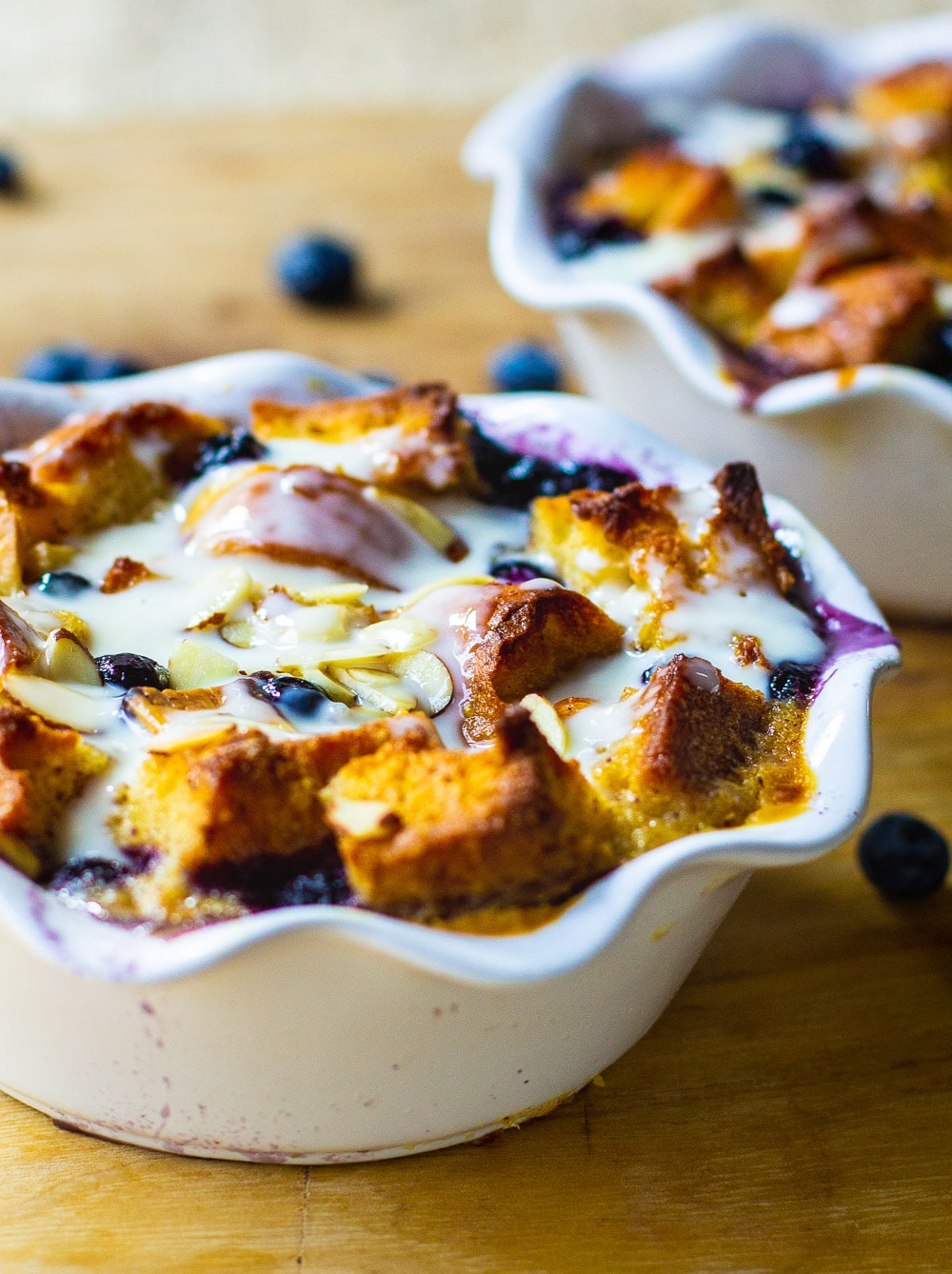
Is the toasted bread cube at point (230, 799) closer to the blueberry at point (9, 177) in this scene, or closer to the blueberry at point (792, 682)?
the blueberry at point (792, 682)

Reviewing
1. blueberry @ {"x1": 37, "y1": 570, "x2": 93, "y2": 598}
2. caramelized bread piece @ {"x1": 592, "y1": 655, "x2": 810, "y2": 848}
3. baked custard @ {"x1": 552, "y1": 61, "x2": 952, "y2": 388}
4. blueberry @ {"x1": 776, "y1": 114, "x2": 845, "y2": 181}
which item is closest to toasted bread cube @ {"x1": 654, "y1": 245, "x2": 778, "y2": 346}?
baked custard @ {"x1": 552, "y1": 61, "x2": 952, "y2": 388}

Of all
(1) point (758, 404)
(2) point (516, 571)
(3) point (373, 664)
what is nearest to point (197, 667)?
(3) point (373, 664)

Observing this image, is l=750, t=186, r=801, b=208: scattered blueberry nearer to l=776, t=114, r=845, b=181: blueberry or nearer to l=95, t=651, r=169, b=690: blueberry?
l=776, t=114, r=845, b=181: blueberry

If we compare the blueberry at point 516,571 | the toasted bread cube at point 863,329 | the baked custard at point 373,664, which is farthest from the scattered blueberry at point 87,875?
the toasted bread cube at point 863,329

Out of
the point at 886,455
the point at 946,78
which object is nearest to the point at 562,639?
the point at 886,455

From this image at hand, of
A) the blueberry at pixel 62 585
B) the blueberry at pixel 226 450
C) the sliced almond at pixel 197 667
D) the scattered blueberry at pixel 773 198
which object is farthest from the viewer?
the scattered blueberry at pixel 773 198

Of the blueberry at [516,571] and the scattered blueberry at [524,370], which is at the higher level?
the blueberry at [516,571]

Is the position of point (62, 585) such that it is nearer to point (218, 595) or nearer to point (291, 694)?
point (218, 595)
